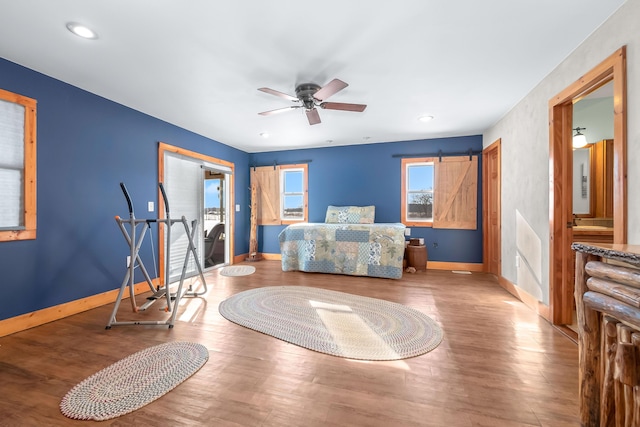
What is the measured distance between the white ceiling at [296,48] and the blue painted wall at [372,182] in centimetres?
165

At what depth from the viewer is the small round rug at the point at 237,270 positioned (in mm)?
4430

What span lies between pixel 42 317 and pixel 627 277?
4.22 metres

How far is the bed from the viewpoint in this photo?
13.5 ft

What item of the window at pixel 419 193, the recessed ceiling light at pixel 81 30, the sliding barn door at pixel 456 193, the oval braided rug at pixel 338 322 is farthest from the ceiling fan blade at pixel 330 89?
the sliding barn door at pixel 456 193

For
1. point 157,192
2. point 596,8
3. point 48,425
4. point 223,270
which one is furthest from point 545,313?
point 157,192

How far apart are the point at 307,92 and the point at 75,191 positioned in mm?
2729

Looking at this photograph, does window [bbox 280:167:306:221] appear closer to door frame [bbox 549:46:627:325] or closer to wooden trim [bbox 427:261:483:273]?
wooden trim [bbox 427:261:483:273]

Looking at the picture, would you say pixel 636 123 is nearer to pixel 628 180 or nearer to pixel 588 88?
pixel 628 180

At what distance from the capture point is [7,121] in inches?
91.0

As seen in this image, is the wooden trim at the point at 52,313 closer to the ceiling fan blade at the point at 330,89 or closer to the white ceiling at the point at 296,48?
the white ceiling at the point at 296,48

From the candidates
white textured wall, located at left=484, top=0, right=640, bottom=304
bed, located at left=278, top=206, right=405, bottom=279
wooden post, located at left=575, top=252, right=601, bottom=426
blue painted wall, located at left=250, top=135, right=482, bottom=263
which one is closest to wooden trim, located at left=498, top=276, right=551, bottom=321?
white textured wall, located at left=484, top=0, right=640, bottom=304

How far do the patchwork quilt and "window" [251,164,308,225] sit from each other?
122cm

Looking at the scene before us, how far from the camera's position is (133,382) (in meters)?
1.62

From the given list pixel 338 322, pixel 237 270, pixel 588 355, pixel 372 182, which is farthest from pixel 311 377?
pixel 372 182
